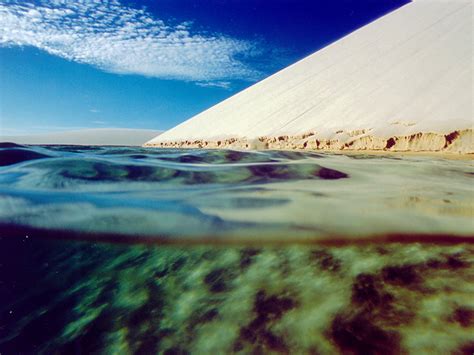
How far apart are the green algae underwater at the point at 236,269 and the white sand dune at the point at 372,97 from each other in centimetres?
721

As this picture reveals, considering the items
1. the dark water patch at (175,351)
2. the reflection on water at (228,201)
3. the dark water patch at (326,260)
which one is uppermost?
the reflection on water at (228,201)

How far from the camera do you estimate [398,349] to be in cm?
100

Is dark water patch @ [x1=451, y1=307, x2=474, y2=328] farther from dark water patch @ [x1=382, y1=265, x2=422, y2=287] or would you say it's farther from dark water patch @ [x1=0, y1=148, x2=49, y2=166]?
dark water patch @ [x1=0, y1=148, x2=49, y2=166]

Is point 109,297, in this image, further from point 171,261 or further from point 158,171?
point 158,171

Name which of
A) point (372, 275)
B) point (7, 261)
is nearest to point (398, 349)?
point (372, 275)

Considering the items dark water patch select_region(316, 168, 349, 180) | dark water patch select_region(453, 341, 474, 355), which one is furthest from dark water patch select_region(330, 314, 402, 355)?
dark water patch select_region(316, 168, 349, 180)

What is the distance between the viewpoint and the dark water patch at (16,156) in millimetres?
3699

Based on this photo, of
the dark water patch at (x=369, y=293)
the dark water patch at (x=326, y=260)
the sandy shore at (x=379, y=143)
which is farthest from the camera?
the sandy shore at (x=379, y=143)

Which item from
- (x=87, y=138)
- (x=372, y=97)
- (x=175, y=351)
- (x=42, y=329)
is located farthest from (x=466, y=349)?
(x=87, y=138)

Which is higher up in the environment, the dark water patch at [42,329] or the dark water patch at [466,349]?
the dark water patch at [466,349]

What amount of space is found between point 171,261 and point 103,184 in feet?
5.08

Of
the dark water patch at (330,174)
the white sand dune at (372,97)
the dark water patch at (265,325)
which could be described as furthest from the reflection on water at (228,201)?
the white sand dune at (372,97)

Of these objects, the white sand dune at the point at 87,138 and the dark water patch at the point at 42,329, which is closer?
the dark water patch at the point at 42,329

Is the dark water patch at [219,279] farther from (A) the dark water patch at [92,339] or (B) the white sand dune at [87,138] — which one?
(B) the white sand dune at [87,138]
